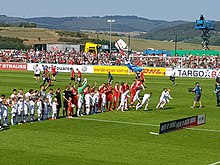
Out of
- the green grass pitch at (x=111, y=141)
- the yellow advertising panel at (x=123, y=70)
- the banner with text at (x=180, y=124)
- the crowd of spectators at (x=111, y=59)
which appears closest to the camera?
the green grass pitch at (x=111, y=141)

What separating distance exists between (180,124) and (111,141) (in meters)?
4.15

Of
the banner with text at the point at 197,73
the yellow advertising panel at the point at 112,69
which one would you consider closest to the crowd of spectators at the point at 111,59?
the yellow advertising panel at the point at 112,69

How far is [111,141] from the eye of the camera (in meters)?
24.4

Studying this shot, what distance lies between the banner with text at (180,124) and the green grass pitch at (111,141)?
0.85 feet

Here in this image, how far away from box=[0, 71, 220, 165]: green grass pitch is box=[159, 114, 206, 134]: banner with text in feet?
0.85

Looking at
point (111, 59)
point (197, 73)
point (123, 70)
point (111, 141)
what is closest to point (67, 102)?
point (111, 141)

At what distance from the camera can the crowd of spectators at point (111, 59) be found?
73.5 m

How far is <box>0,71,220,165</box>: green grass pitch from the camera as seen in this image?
68.7ft

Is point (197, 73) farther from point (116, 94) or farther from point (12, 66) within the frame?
point (116, 94)

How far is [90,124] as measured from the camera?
96.3ft

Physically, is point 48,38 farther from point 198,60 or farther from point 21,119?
point 21,119

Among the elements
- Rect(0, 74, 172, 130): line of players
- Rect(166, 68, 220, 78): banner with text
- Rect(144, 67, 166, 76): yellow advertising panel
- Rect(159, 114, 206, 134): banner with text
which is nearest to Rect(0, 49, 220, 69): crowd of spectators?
Rect(144, 67, 166, 76): yellow advertising panel

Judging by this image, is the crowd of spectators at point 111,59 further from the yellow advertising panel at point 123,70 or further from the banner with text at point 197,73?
the banner with text at point 197,73

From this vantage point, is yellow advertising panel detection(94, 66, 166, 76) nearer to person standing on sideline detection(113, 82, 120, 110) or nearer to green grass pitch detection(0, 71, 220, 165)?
person standing on sideline detection(113, 82, 120, 110)
